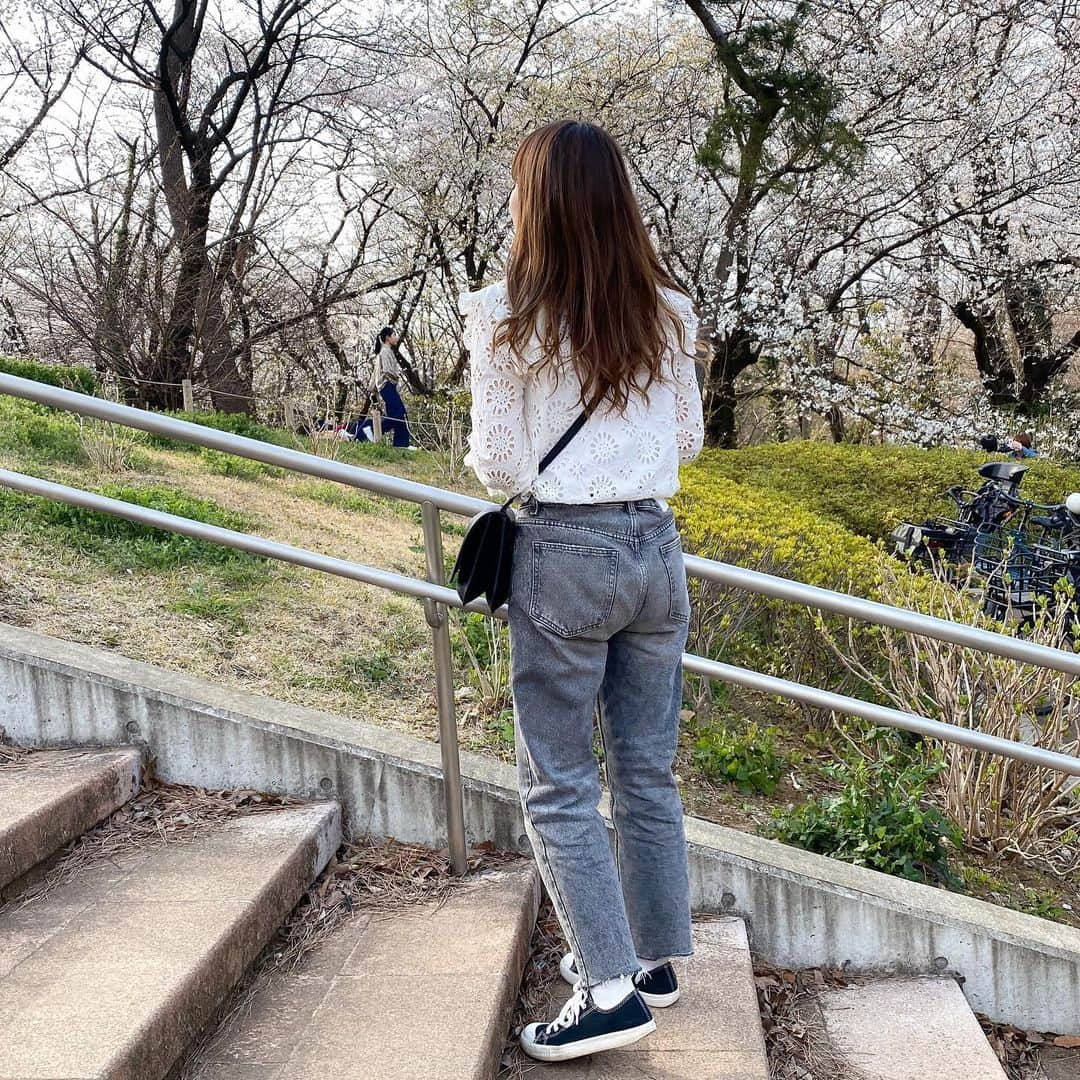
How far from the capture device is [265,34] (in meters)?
10.9

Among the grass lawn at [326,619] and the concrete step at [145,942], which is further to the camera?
the grass lawn at [326,619]

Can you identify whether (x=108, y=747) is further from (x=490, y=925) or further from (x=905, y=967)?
(x=905, y=967)

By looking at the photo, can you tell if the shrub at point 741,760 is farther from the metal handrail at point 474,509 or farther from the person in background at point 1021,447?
the person in background at point 1021,447

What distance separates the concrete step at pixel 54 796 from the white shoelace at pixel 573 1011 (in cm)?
108

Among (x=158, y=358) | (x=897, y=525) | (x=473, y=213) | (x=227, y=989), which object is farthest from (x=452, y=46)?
(x=227, y=989)

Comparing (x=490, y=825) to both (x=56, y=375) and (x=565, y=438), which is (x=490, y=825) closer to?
(x=565, y=438)

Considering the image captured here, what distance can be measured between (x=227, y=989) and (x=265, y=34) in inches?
433

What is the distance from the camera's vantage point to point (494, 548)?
1.78m

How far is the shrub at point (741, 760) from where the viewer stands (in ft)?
10.8

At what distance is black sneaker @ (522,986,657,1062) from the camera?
188 centimetres

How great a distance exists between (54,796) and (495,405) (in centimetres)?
131

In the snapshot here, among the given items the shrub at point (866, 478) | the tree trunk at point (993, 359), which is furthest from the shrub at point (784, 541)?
the tree trunk at point (993, 359)

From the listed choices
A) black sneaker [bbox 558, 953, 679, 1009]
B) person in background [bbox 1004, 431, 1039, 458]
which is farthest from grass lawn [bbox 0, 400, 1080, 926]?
person in background [bbox 1004, 431, 1039, 458]

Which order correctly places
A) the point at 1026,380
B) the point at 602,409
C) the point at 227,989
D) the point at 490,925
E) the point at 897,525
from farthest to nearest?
the point at 1026,380 < the point at 897,525 < the point at 490,925 < the point at 227,989 < the point at 602,409
